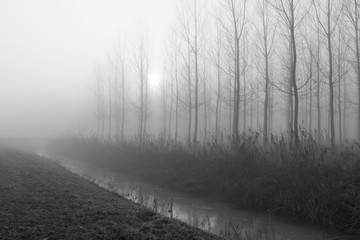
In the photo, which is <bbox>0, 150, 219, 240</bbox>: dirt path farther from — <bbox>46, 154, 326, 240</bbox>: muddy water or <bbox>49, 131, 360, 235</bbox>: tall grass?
<bbox>49, 131, 360, 235</bbox>: tall grass

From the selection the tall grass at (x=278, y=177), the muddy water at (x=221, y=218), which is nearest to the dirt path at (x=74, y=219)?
the muddy water at (x=221, y=218)

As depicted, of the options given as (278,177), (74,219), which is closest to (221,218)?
(278,177)

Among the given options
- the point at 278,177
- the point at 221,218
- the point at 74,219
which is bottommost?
the point at 221,218

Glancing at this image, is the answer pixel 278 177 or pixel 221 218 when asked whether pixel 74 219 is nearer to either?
pixel 221 218

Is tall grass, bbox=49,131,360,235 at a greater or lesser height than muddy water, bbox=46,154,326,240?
greater

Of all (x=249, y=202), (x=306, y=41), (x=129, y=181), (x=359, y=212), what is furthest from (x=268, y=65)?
(x=359, y=212)

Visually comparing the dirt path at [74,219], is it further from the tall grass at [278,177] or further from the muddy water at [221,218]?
the tall grass at [278,177]

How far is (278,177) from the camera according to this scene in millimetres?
6805

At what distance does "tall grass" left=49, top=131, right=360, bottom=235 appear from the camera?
17.8 ft

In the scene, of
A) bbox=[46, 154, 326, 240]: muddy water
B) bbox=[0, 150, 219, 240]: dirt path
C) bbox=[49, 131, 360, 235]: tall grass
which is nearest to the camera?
bbox=[0, 150, 219, 240]: dirt path

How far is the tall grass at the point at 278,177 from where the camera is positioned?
542cm

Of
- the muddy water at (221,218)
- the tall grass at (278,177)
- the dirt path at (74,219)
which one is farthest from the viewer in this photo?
the tall grass at (278,177)

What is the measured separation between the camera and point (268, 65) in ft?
52.7

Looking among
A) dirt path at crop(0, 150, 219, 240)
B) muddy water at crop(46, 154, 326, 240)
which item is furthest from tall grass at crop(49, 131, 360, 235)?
dirt path at crop(0, 150, 219, 240)
